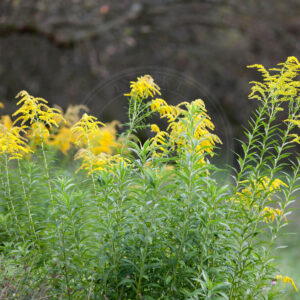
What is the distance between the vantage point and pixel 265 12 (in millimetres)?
8711

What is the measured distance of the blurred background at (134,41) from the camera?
26.9 ft

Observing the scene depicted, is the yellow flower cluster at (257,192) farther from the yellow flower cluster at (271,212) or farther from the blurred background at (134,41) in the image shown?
the blurred background at (134,41)

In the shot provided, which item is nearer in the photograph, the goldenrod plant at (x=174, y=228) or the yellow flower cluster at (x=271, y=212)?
the goldenrod plant at (x=174, y=228)

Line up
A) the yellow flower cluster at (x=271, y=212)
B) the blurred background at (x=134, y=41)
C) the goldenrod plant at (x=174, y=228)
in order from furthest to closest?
the blurred background at (x=134, y=41) < the yellow flower cluster at (x=271, y=212) < the goldenrod plant at (x=174, y=228)

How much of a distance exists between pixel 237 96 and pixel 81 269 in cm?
598

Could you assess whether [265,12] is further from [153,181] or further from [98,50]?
[153,181]

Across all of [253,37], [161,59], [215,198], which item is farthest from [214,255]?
[253,37]

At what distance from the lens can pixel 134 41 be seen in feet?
27.9

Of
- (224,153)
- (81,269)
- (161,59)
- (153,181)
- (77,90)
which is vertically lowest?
(81,269)

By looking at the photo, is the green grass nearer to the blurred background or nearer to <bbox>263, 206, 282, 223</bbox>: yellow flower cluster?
<bbox>263, 206, 282, 223</bbox>: yellow flower cluster

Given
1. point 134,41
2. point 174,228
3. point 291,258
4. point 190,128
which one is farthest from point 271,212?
point 134,41

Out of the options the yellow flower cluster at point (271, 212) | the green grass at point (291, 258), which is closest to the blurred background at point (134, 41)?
the green grass at point (291, 258)

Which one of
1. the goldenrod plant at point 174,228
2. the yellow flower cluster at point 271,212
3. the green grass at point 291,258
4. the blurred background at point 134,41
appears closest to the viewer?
the goldenrod plant at point 174,228

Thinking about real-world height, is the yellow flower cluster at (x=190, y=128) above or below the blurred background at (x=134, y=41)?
below
